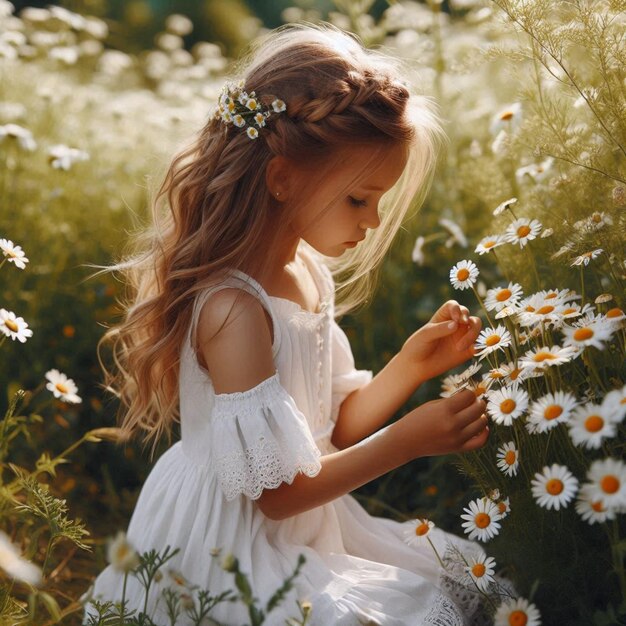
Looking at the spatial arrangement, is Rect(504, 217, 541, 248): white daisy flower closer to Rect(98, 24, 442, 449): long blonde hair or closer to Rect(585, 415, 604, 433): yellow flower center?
Rect(98, 24, 442, 449): long blonde hair

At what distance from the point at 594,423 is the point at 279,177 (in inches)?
26.2

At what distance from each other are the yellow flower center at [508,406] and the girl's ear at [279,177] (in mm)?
507

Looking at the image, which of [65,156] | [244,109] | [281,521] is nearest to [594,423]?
[281,521]

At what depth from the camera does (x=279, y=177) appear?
137 centimetres

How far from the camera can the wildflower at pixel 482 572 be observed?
→ 1177mm

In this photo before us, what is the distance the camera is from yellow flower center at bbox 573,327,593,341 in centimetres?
104

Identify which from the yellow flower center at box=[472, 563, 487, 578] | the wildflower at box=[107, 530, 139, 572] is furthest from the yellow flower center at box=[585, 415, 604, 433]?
the wildflower at box=[107, 530, 139, 572]

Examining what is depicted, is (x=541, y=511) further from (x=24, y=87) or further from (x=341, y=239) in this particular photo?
(x=24, y=87)

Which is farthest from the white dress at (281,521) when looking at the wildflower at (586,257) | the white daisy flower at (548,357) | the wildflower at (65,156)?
the wildflower at (65,156)

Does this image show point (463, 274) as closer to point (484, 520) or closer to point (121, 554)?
point (484, 520)

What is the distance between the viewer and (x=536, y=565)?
45.1 inches

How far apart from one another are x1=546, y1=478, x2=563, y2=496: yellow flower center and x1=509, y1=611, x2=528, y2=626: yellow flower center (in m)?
0.17

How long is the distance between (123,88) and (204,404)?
4519 millimetres

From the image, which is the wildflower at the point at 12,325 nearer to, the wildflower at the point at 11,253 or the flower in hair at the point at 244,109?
the wildflower at the point at 11,253
